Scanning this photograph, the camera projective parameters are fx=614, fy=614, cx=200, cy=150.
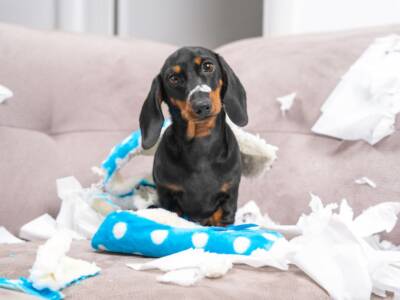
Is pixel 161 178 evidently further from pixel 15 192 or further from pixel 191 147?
pixel 15 192

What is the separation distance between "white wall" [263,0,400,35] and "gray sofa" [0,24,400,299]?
1.55 feet

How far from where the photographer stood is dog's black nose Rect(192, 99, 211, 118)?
1.08 m

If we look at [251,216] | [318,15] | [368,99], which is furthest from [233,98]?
[318,15]

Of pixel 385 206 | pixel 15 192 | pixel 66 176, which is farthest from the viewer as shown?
pixel 66 176

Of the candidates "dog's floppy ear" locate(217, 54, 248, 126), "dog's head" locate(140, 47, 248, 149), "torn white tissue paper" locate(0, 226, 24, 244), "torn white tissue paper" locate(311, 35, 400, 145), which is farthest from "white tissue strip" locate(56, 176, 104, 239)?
"torn white tissue paper" locate(311, 35, 400, 145)

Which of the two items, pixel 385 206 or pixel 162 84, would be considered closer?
pixel 385 206

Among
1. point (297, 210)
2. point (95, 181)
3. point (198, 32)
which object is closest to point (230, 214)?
point (297, 210)

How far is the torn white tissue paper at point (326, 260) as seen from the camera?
897 mm

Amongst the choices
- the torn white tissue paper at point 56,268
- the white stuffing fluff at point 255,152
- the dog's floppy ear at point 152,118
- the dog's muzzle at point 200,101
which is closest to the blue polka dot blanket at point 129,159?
the white stuffing fluff at point 255,152

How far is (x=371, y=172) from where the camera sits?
144cm

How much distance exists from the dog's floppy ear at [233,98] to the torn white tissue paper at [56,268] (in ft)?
1.38

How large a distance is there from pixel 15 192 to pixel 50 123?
0.26 meters

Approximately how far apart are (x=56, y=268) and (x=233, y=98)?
1.70 ft

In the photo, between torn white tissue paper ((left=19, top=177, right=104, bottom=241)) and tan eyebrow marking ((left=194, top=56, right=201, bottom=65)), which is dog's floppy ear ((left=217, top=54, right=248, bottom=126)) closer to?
tan eyebrow marking ((left=194, top=56, right=201, bottom=65))
